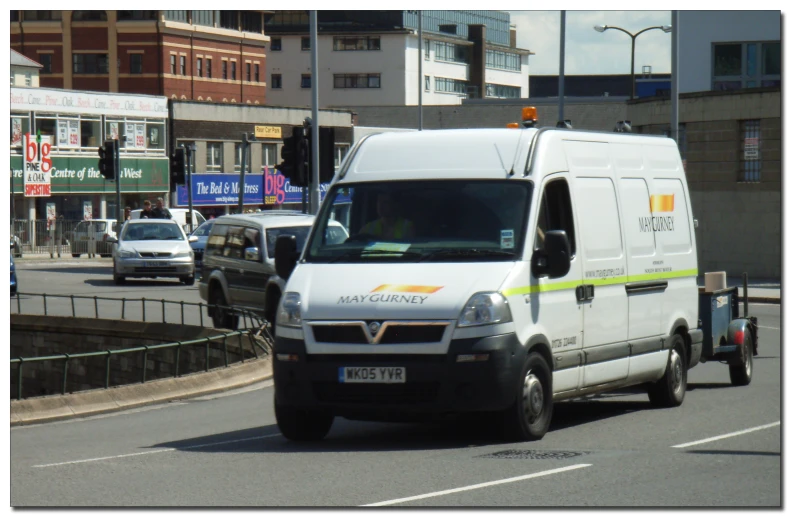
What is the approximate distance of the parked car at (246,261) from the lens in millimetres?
23625

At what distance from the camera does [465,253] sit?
38.1ft

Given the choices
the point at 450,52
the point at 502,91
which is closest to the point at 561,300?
the point at 450,52

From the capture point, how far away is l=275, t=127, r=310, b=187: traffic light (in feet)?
91.3

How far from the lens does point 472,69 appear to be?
4921 inches

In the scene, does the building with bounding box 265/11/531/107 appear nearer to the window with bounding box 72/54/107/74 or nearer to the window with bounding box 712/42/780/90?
the window with bounding box 72/54/107/74

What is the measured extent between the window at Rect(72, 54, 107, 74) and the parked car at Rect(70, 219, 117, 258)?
37.8m

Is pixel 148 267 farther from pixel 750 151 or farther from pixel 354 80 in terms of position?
pixel 354 80

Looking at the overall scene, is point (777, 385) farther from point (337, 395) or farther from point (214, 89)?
point (214, 89)

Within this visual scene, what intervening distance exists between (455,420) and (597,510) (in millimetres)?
4997

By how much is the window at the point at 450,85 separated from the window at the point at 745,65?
7090 cm

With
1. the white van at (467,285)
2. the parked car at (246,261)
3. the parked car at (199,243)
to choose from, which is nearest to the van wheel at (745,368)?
the white van at (467,285)

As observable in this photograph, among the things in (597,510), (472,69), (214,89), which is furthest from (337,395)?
(472,69)

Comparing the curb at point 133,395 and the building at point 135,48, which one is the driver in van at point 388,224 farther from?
the building at point 135,48

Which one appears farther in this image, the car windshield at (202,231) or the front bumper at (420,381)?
the car windshield at (202,231)
